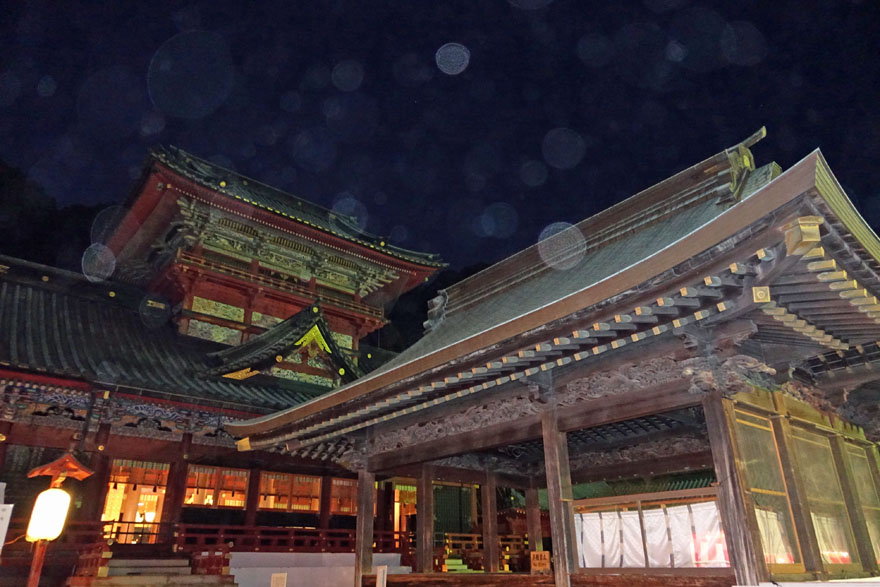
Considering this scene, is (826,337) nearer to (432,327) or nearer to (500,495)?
(432,327)

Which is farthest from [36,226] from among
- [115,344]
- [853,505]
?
[853,505]

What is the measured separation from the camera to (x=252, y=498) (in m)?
16.4

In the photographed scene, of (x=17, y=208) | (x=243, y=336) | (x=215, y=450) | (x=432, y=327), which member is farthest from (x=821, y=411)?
(x=17, y=208)

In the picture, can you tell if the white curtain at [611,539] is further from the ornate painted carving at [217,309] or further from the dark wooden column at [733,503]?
the ornate painted carving at [217,309]

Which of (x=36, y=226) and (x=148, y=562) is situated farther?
(x=36, y=226)

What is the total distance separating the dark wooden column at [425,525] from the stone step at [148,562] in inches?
224

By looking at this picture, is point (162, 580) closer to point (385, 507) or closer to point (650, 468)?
point (385, 507)

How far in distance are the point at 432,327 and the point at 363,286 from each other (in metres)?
9.19

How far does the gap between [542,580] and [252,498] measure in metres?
10.0

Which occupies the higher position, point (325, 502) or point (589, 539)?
point (325, 502)

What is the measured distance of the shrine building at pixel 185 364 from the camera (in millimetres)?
13648

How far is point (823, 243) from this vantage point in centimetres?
545

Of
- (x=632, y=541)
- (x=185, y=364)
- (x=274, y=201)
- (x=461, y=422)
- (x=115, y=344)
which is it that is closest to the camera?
(x=632, y=541)

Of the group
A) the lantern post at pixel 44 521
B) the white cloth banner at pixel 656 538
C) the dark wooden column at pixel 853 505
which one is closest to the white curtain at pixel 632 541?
the white cloth banner at pixel 656 538
